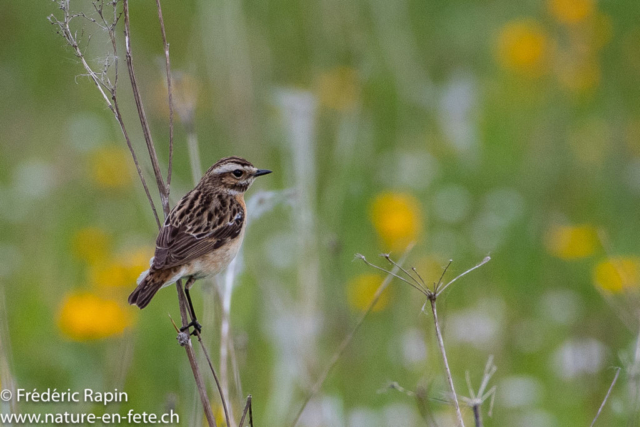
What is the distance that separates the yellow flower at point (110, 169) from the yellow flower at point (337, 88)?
201 centimetres

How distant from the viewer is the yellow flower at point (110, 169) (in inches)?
312

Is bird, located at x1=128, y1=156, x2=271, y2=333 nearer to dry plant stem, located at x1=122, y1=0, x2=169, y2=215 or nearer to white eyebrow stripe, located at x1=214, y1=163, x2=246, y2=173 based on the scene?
white eyebrow stripe, located at x1=214, y1=163, x2=246, y2=173

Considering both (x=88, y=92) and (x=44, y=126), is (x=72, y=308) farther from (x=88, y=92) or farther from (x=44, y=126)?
(x=88, y=92)

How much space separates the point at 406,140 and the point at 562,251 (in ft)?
7.61

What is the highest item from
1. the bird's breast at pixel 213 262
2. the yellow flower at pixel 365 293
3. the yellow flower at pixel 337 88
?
the bird's breast at pixel 213 262

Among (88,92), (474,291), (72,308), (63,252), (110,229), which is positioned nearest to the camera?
(72,308)

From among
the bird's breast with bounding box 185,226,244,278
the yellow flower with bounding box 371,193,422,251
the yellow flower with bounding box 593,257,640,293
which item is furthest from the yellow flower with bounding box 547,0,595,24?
the bird's breast with bounding box 185,226,244,278

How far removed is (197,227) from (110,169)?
4.33 m

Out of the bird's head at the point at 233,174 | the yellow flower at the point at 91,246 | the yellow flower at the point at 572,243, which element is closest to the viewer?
the bird's head at the point at 233,174

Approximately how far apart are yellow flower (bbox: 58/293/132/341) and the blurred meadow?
1cm

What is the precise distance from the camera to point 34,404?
4.65m

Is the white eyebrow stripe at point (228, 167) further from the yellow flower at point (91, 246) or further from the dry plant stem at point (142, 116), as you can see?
the yellow flower at point (91, 246)

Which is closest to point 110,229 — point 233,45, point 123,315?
point 233,45

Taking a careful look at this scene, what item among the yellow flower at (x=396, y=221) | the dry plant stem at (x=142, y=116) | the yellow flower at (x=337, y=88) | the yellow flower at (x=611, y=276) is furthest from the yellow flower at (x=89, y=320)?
the yellow flower at (x=337, y=88)
